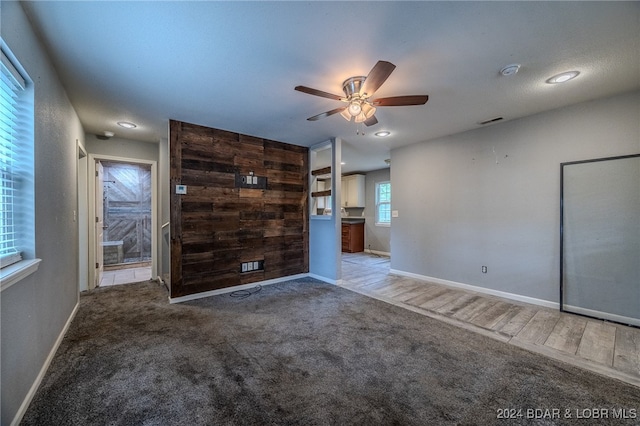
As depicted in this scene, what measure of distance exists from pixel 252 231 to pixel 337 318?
80.8 inches

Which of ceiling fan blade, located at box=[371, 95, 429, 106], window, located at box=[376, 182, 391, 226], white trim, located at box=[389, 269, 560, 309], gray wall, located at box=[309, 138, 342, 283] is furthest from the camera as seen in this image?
window, located at box=[376, 182, 391, 226]

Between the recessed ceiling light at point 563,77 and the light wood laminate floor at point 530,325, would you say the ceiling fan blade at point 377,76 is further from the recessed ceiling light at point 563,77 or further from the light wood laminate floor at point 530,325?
the light wood laminate floor at point 530,325

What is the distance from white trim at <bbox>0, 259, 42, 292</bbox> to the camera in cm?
128

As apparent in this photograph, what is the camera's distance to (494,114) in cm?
327

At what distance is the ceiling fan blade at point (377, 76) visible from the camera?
5.91 ft

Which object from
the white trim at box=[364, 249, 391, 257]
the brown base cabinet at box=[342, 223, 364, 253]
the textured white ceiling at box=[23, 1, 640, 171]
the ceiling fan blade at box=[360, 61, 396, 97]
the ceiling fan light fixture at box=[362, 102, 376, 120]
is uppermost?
the textured white ceiling at box=[23, 1, 640, 171]

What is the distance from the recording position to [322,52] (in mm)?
1984

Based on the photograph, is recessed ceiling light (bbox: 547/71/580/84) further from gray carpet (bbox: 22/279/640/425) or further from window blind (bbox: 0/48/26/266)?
window blind (bbox: 0/48/26/266)

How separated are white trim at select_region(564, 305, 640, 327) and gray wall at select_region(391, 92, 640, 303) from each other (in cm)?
17

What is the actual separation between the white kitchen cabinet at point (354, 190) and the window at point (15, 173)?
680cm

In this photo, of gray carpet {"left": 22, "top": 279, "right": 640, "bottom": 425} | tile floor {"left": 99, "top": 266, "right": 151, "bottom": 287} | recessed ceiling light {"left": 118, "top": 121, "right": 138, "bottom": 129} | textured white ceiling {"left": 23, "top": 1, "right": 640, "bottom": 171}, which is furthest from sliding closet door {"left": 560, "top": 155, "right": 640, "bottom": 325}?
tile floor {"left": 99, "top": 266, "right": 151, "bottom": 287}

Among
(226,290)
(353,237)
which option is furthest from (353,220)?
(226,290)

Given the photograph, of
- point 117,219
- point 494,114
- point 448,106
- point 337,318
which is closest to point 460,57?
point 448,106

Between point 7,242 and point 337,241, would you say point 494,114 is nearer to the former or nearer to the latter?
point 337,241
